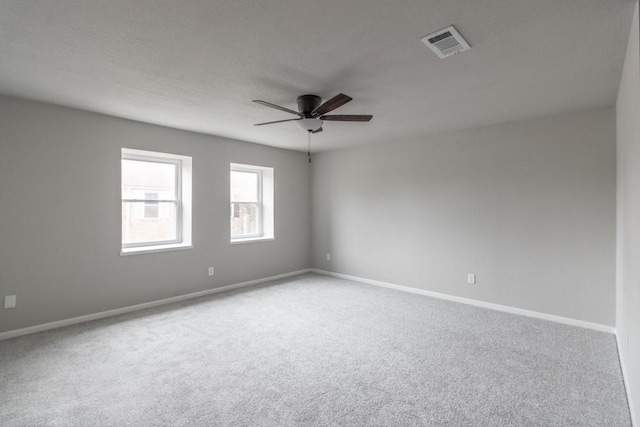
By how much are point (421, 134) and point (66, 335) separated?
489cm

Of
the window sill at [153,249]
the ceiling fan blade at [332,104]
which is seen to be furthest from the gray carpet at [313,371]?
the ceiling fan blade at [332,104]

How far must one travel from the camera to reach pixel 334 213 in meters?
6.19

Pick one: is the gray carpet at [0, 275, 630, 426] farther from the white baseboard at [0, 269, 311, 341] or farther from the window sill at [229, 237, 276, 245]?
the window sill at [229, 237, 276, 245]

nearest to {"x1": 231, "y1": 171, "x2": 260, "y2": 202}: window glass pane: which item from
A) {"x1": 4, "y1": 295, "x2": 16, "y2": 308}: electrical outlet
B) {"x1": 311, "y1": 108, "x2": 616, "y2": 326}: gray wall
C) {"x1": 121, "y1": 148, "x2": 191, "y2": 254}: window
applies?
{"x1": 121, "y1": 148, "x2": 191, "y2": 254}: window

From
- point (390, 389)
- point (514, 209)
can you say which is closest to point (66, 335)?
point (390, 389)

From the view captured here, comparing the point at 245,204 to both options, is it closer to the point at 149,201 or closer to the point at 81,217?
the point at 149,201

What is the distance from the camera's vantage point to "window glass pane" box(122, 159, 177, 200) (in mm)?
4371

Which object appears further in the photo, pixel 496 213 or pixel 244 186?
pixel 244 186

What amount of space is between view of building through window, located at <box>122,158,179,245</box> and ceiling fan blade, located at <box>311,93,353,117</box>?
273cm

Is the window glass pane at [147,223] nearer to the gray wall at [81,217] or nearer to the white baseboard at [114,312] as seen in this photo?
the gray wall at [81,217]

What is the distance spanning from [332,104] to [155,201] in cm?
306

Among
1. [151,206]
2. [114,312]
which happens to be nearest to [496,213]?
[151,206]

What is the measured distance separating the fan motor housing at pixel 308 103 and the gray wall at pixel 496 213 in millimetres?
2422

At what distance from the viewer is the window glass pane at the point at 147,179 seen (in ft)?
14.3
